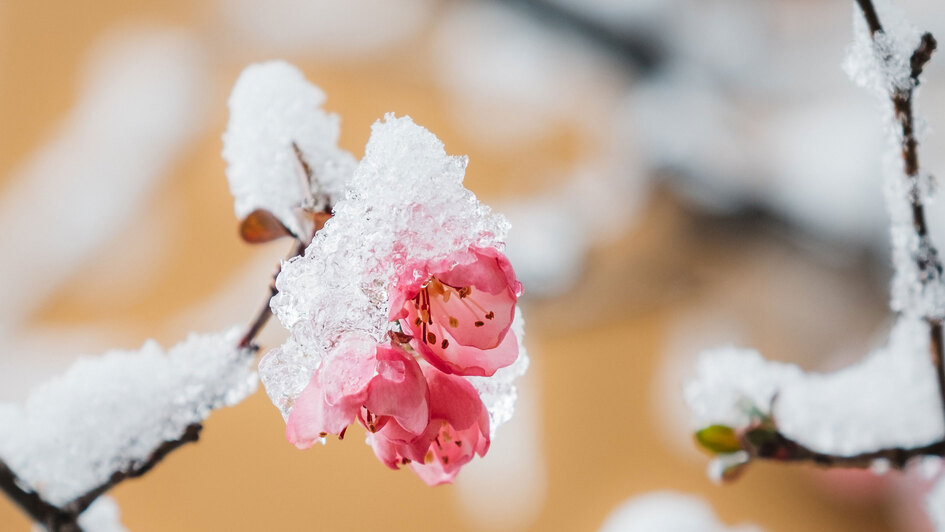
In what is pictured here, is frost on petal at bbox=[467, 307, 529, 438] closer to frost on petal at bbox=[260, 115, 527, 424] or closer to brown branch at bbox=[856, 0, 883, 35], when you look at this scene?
frost on petal at bbox=[260, 115, 527, 424]

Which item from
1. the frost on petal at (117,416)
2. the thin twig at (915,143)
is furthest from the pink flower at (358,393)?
the thin twig at (915,143)

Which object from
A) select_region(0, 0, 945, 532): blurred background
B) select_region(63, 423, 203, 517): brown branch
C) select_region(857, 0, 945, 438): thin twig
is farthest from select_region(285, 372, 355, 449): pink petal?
select_region(0, 0, 945, 532): blurred background

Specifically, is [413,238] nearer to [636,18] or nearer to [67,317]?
[636,18]

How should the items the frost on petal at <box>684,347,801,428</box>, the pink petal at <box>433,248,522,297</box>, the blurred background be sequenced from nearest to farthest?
the pink petal at <box>433,248,522,297</box>
the frost on petal at <box>684,347,801,428</box>
the blurred background

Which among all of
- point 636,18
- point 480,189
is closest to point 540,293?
point 480,189

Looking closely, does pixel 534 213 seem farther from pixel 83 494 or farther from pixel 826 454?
pixel 83 494

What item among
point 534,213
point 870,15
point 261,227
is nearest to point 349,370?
point 261,227

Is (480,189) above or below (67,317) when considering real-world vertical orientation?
above
